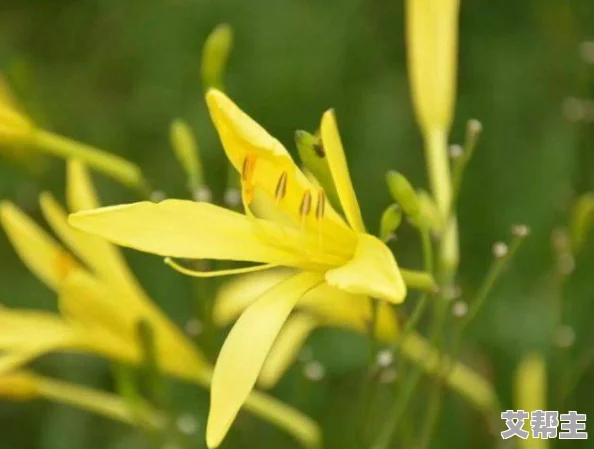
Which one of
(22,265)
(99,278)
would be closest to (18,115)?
(99,278)

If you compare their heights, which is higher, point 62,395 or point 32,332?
point 32,332

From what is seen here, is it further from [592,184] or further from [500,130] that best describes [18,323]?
[500,130]

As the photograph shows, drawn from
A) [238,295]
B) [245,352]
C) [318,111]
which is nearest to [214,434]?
[245,352]

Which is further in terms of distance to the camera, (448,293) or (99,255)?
(99,255)

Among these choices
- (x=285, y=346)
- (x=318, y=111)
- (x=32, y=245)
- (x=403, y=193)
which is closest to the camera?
(x=403, y=193)

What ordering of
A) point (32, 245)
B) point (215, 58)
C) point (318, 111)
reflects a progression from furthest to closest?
point (318, 111) < point (32, 245) < point (215, 58)

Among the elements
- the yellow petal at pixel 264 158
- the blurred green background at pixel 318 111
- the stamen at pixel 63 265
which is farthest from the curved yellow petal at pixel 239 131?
the blurred green background at pixel 318 111

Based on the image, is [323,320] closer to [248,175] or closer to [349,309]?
[349,309]
